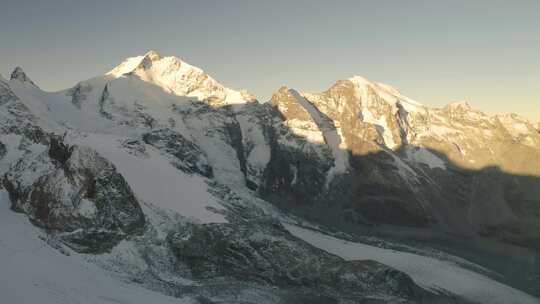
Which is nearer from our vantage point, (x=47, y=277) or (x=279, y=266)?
(x=47, y=277)

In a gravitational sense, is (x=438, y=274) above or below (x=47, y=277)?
below

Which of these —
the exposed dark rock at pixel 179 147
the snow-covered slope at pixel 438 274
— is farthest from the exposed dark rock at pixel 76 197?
the exposed dark rock at pixel 179 147

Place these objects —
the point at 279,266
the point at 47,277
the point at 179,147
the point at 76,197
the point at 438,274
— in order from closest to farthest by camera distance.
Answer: the point at 47,277 → the point at 76,197 → the point at 279,266 → the point at 438,274 → the point at 179,147

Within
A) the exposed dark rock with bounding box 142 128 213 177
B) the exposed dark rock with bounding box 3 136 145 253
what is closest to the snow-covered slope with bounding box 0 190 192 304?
the exposed dark rock with bounding box 3 136 145 253

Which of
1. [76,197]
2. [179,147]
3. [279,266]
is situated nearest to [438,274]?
[279,266]

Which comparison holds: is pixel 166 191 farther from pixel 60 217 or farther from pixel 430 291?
pixel 430 291

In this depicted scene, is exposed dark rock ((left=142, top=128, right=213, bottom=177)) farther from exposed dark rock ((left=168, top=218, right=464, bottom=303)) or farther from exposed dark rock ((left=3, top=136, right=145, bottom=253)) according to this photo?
exposed dark rock ((left=3, top=136, right=145, bottom=253))

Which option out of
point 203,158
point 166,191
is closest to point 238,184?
point 203,158

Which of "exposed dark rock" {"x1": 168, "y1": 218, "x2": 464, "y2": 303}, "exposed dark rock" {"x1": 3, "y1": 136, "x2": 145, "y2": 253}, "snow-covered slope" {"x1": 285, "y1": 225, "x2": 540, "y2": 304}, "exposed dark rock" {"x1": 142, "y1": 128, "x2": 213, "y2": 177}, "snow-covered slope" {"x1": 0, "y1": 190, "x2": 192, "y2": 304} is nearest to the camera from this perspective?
"snow-covered slope" {"x1": 0, "y1": 190, "x2": 192, "y2": 304}

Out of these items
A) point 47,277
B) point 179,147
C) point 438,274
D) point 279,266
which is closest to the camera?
point 47,277

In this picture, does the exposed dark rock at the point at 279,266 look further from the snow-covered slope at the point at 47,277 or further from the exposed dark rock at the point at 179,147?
the exposed dark rock at the point at 179,147

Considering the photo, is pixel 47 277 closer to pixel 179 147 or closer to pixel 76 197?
pixel 76 197
